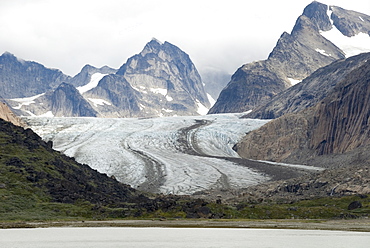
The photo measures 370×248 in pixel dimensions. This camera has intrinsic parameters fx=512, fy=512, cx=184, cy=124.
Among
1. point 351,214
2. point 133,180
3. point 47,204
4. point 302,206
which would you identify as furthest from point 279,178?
point 47,204

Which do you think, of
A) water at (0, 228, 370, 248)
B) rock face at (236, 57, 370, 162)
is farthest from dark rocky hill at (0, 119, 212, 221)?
rock face at (236, 57, 370, 162)

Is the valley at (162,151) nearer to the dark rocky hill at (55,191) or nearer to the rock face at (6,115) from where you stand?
the rock face at (6,115)

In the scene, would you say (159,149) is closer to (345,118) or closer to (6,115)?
(6,115)

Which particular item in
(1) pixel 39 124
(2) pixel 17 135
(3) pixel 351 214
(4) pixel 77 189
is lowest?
(3) pixel 351 214

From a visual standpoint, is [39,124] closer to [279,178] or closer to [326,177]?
[279,178]

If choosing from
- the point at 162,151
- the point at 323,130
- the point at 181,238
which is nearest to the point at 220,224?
the point at 181,238
